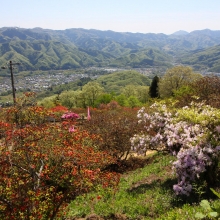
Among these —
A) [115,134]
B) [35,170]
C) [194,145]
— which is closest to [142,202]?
[194,145]

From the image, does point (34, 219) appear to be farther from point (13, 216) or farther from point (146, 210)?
point (146, 210)

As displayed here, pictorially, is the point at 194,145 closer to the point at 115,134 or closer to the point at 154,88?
the point at 115,134

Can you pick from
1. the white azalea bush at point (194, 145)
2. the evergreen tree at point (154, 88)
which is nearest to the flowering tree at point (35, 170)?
the white azalea bush at point (194, 145)

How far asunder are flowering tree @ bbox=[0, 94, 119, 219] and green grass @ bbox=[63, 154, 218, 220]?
1.71 meters

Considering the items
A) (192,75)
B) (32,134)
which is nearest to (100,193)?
(32,134)

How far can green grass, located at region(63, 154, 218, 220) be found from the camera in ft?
32.2

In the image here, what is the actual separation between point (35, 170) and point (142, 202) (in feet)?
17.9

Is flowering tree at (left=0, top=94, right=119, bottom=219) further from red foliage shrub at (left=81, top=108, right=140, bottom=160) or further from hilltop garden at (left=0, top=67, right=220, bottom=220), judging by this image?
red foliage shrub at (left=81, top=108, right=140, bottom=160)

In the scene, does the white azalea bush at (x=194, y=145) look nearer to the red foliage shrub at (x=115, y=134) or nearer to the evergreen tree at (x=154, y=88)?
the red foliage shrub at (x=115, y=134)

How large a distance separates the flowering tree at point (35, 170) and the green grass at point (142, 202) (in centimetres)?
171

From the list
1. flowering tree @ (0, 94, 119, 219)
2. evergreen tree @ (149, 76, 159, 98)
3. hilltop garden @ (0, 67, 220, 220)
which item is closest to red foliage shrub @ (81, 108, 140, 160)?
hilltop garden @ (0, 67, 220, 220)

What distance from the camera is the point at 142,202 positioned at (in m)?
11.5

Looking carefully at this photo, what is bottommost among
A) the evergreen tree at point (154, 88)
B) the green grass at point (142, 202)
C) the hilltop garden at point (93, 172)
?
the evergreen tree at point (154, 88)

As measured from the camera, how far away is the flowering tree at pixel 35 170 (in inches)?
307
